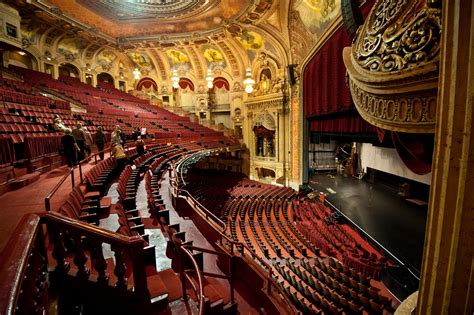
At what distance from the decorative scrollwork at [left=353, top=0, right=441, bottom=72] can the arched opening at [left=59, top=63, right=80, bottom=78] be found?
12.6 m

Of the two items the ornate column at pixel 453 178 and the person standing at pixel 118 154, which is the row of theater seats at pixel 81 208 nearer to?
the person standing at pixel 118 154

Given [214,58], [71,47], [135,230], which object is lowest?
[135,230]

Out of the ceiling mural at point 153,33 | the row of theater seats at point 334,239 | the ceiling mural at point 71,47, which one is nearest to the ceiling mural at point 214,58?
the ceiling mural at point 153,33

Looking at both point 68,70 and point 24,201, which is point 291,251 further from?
point 68,70

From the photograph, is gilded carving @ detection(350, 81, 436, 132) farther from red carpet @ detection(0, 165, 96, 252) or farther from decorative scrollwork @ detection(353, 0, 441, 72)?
red carpet @ detection(0, 165, 96, 252)

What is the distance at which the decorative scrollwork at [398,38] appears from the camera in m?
0.90

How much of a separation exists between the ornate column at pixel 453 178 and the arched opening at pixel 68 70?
13.1m

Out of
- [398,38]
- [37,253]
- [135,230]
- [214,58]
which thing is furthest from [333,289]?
[214,58]

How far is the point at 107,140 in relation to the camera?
18.2 ft

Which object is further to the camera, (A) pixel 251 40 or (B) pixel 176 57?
(B) pixel 176 57

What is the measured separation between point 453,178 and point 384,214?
4818 millimetres

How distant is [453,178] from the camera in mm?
710

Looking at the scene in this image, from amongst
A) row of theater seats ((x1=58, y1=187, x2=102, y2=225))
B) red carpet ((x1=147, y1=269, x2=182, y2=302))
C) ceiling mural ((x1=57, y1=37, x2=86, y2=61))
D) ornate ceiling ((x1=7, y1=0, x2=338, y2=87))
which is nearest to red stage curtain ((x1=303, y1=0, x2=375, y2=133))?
ornate ceiling ((x1=7, y1=0, x2=338, y2=87))

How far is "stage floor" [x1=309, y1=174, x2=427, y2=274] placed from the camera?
11.1 ft
